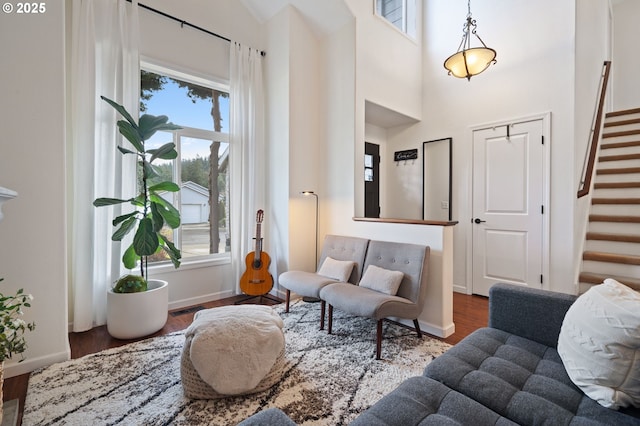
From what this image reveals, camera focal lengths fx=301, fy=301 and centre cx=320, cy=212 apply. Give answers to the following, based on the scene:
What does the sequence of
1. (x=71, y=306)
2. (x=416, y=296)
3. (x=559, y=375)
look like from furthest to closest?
1. (x=71, y=306)
2. (x=416, y=296)
3. (x=559, y=375)

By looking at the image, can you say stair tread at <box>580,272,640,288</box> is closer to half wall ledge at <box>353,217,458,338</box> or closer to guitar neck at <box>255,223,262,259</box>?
half wall ledge at <box>353,217,458,338</box>

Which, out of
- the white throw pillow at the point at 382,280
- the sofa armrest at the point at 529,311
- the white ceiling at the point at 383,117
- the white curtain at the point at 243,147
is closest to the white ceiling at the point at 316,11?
the white curtain at the point at 243,147

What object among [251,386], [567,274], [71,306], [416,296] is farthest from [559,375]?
[71,306]

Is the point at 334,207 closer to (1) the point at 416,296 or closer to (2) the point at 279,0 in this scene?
(1) the point at 416,296

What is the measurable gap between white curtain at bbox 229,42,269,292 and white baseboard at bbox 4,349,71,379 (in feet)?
6.10

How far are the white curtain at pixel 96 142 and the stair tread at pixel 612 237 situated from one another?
499 centimetres

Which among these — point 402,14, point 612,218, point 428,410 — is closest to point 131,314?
point 428,410

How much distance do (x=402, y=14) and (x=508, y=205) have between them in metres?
3.21

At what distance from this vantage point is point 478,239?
4113 millimetres

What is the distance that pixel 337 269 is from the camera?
3174 mm

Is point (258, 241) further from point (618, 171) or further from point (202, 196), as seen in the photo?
point (618, 171)

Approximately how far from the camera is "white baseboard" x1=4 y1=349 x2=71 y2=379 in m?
2.10

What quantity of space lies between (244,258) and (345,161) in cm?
180

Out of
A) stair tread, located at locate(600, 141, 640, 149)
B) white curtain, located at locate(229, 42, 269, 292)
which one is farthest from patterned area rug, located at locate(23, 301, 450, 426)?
stair tread, located at locate(600, 141, 640, 149)
